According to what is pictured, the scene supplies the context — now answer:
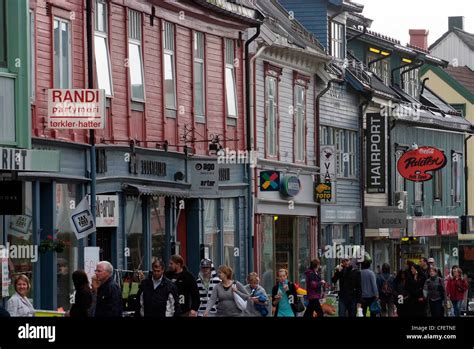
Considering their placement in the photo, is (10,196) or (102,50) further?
(102,50)

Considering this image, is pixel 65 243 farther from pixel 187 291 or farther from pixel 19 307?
pixel 19 307

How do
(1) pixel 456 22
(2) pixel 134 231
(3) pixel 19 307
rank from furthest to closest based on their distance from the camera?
(1) pixel 456 22 < (2) pixel 134 231 < (3) pixel 19 307

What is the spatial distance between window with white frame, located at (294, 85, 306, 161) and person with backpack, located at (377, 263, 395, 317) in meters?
8.87

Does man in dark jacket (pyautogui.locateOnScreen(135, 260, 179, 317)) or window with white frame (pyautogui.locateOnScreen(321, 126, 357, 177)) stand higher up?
window with white frame (pyautogui.locateOnScreen(321, 126, 357, 177))

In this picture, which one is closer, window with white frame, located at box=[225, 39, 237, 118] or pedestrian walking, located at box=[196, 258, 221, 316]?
pedestrian walking, located at box=[196, 258, 221, 316]

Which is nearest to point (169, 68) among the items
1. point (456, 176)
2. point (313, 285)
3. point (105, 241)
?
point (105, 241)

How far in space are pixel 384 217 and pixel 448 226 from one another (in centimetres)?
930

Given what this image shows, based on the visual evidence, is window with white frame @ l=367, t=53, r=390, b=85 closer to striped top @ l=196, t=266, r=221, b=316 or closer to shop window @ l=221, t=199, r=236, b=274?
shop window @ l=221, t=199, r=236, b=274

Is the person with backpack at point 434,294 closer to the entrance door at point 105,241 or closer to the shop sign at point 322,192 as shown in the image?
the entrance door at point 105,241

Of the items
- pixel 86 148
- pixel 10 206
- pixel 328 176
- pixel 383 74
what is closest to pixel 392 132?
pixel 383 74

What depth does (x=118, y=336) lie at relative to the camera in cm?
1162

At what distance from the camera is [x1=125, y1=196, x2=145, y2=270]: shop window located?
3306cm

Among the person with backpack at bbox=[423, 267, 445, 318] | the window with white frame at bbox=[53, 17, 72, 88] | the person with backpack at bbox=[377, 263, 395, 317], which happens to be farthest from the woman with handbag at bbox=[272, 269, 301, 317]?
the person with backpack at bbox=[377, 263, 395, 317]

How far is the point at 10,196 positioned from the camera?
2548cm
